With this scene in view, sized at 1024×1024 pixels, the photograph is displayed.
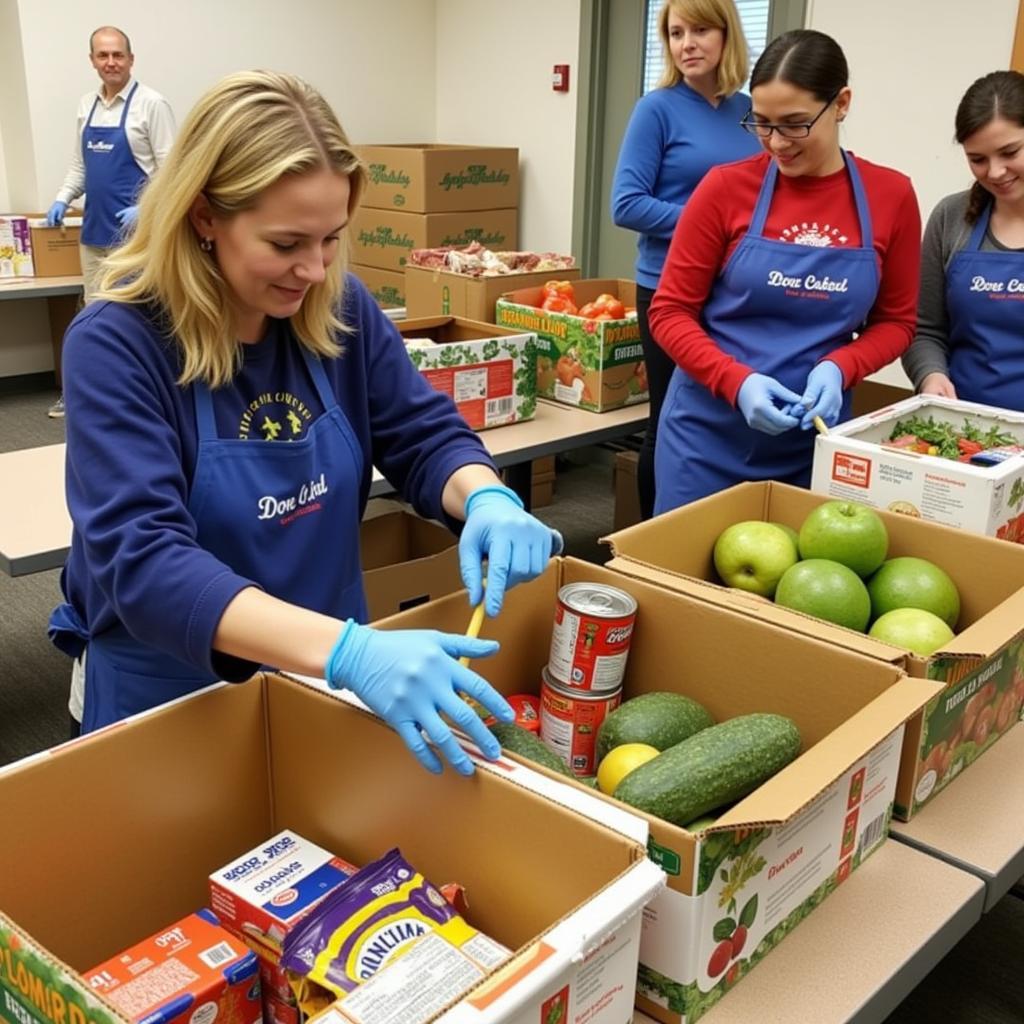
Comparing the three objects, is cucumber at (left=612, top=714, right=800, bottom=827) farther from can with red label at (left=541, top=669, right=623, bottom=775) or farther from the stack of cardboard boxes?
the stack of cardboard boxes

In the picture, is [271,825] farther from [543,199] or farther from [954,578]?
[543,199]

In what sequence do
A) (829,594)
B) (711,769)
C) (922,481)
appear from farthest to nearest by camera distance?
(922,481), (829,594), (711,769)

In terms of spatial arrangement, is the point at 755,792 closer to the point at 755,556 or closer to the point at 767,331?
the point at 755,556

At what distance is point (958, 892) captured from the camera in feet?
3.60

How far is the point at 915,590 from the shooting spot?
144 cm

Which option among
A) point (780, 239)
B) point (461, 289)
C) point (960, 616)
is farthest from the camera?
point (461, 289)

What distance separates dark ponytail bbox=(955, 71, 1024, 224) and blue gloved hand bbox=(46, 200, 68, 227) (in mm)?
4358

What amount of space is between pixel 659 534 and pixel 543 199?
180 inches

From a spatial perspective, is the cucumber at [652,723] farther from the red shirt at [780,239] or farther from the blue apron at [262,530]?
the red shirt at [780,239]

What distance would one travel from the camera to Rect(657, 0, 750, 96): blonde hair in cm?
261

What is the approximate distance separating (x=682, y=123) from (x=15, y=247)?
3.74m

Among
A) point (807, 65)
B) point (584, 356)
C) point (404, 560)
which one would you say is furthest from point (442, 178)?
point (807, 65)

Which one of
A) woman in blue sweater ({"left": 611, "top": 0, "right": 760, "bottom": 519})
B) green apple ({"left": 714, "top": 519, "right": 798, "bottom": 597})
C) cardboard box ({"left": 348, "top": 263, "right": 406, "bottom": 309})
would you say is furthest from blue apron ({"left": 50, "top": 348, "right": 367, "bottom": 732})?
cardboard box ({"left": 348, "top": 263, "right": 406, "bottom": 309})

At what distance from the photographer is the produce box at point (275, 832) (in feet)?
2.64
